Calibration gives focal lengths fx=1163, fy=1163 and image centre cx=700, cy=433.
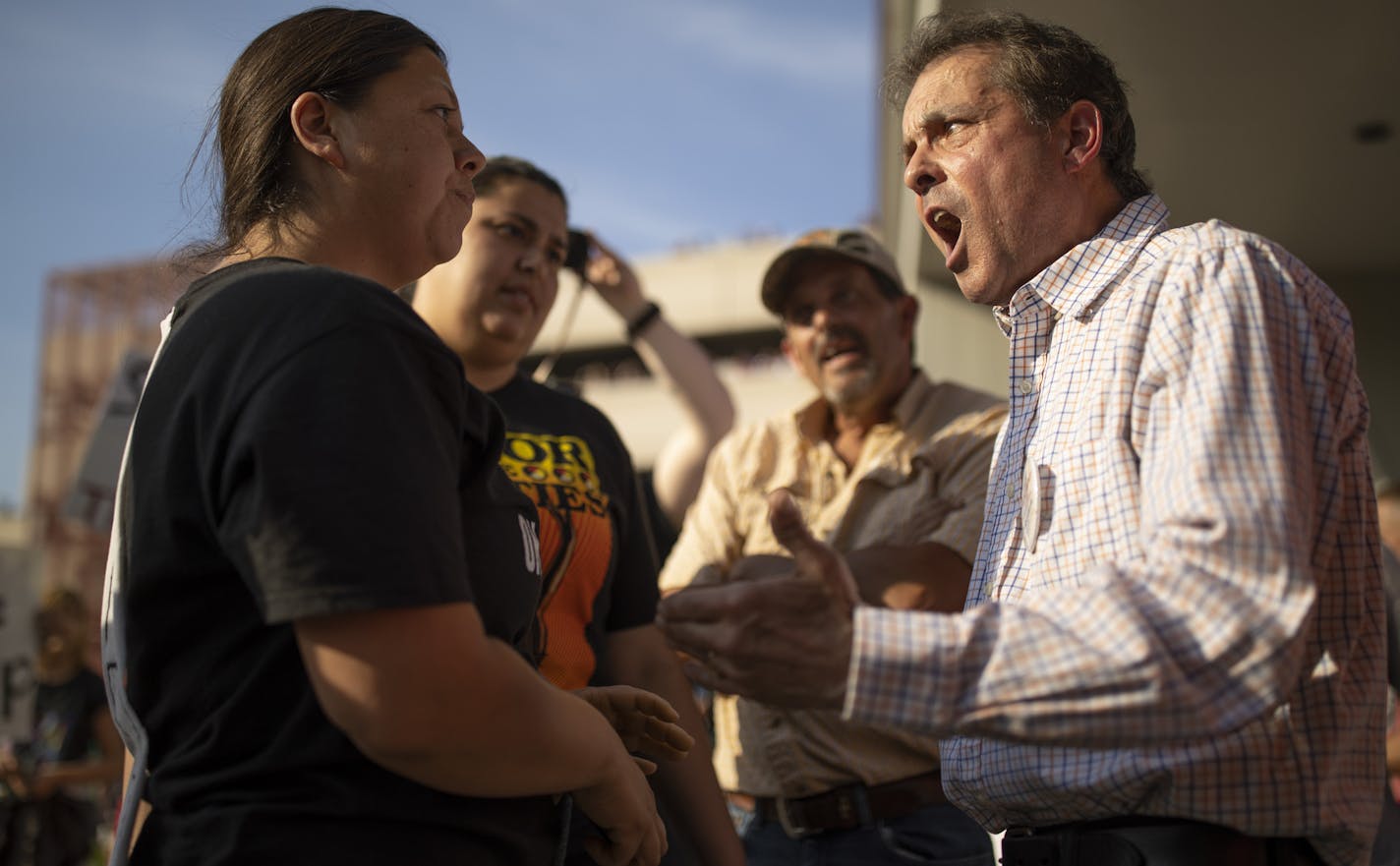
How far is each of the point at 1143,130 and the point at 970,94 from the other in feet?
10.8

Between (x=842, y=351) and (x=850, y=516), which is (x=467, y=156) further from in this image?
(x=842, y=351)

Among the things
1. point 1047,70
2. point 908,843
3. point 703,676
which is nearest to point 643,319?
point 908,843

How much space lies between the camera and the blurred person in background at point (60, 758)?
5.33 metres

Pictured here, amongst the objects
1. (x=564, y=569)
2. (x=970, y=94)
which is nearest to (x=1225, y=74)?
(x=970, y=94)

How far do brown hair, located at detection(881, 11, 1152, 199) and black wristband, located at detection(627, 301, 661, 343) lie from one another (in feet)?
6.55

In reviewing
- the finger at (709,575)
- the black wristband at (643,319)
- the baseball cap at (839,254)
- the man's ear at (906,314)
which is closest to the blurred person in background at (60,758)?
the black wristband at (643,319)

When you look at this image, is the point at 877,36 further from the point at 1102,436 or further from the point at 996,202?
the point at 1102,436

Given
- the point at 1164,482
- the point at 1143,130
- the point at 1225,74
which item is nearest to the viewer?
the point at 1164,482

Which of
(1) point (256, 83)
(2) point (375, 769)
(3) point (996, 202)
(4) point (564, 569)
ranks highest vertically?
(1) point (256, 83)

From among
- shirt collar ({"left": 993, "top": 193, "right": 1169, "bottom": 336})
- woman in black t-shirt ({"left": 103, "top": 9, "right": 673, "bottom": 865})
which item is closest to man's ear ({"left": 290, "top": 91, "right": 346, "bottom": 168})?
woman in black t-shirt ({"left": 103, "top": 9, "right": 673, "bottom": 865})

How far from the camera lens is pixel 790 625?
4.64 feet

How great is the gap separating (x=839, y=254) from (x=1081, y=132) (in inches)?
55.1

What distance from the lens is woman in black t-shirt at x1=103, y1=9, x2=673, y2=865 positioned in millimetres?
1195

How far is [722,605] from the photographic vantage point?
4.75ft
